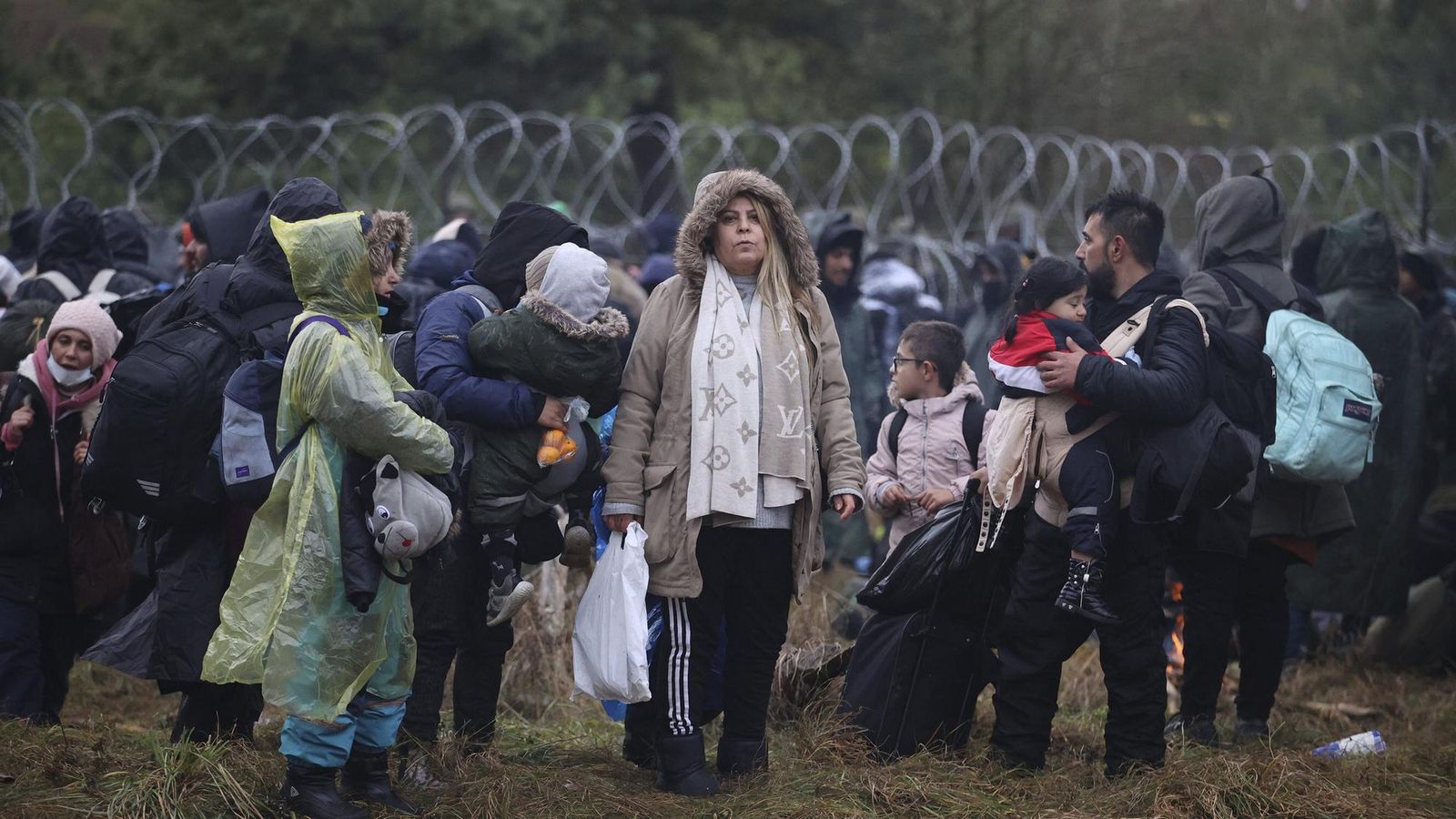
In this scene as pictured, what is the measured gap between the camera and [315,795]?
11.8ft

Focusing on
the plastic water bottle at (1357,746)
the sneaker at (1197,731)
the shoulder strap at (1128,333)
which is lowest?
the plastic water bottle at (1357,746)

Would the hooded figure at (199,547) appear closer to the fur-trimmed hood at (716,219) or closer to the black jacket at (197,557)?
the black jacket at (197,557)

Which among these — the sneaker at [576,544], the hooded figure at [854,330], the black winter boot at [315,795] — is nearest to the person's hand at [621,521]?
the sneaker at [576,544]

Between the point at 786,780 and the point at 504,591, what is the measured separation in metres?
0.97

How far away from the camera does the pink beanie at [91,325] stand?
4.62 m

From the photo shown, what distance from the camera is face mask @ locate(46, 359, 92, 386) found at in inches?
182

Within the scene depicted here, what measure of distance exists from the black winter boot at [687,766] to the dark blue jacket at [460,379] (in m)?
0.97

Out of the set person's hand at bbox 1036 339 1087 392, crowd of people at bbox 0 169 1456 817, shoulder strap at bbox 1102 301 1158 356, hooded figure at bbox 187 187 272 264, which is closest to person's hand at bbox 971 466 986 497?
crowd of people at bbox 0 169 1456 817

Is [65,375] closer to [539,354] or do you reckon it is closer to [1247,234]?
[539,354]

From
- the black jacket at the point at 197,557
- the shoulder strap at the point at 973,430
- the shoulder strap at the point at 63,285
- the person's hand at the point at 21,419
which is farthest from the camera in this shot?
the shoulder strap at the point at 63,285

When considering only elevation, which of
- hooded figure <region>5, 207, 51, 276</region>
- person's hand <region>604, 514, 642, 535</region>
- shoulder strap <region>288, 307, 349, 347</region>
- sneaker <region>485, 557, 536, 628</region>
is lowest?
sneaker <region>485, 557, 536, 628</region>

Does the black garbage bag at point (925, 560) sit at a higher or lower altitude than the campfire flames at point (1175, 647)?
higher

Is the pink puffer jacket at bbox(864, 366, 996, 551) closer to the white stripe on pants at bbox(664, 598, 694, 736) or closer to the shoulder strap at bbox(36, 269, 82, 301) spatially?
the white stripe on pants at bbox(664, 598, 694, 736)

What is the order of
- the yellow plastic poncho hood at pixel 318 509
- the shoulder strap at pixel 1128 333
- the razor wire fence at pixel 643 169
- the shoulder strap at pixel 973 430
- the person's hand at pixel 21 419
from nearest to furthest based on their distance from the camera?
the yellow plastic poncho hood at pixel 318 509
the shoulder strap at pixel 1128 333
the person's hand at pixel 21 419
the shoulder strap at pixel 973 430
the razor wire fence at pixel 643 169
